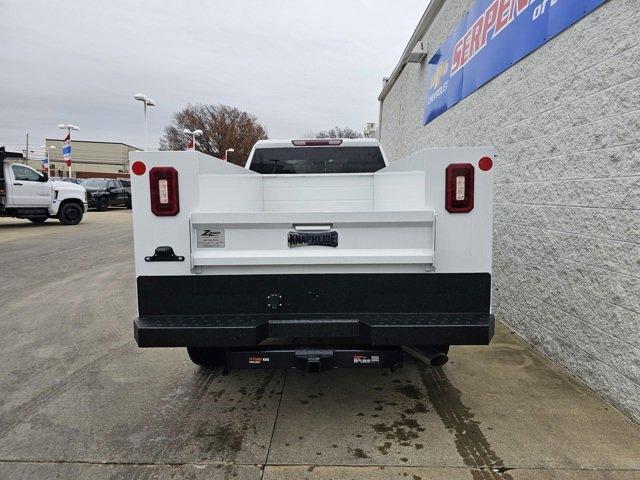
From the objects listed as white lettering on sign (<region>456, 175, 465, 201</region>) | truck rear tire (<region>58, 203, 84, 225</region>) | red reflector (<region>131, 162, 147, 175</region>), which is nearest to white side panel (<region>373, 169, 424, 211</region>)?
white lettering on sign (<region>456, 175, 465, 201</region>)

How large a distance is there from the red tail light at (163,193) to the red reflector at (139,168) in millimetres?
48

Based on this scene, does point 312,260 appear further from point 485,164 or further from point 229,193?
point 485,164

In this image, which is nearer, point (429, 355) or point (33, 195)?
point (429, 355)

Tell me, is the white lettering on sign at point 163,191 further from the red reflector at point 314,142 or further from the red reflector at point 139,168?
the red reflector at point 314,142

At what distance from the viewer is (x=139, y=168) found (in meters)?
2.94

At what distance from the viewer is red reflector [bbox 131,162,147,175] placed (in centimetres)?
292

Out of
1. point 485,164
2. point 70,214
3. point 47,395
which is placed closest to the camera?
point 485,164

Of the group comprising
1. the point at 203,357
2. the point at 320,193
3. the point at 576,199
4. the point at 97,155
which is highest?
the point at 97,155

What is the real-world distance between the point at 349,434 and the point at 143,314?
5.37 ft

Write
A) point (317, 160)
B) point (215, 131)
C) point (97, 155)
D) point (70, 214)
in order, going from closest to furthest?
point (317, 160)
point (70, 214)
point (215, 131)
point (97, 155)

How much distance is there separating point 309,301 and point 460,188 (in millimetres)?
1230

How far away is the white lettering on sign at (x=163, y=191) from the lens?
2957mm

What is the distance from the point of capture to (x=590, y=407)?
3471 mm

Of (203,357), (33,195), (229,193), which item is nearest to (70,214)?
(33,195)
